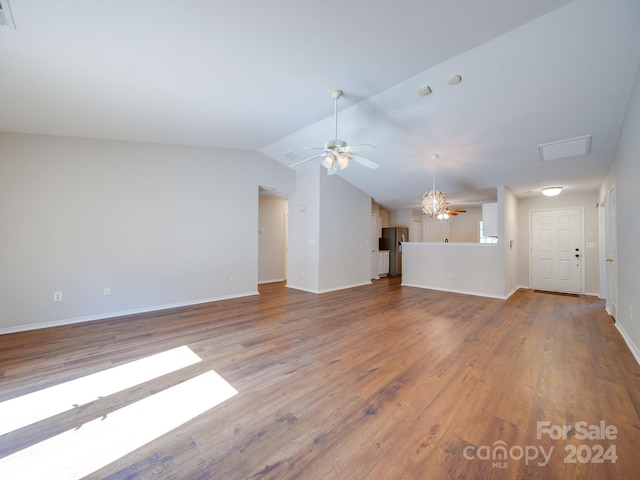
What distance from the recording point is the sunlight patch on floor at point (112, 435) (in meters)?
1.41

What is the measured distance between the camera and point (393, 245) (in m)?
9.06

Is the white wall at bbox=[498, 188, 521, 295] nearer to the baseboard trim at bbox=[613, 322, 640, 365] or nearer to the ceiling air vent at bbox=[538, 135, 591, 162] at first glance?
the ceiling air vent at bbox=[538, 135, 591, 162]

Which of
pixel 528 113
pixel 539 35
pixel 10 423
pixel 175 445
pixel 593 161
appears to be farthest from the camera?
pixel 593 161

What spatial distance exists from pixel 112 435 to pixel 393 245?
331 inches

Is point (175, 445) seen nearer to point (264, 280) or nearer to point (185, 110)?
point (185, 110)

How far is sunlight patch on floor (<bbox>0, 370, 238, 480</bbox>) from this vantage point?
4.64 ft

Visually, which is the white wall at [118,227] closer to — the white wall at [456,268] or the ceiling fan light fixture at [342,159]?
the ceiling fan light fixture at [342,159]

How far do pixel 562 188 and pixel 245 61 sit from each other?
6.78m

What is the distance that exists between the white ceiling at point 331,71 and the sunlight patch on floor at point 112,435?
9.40ft

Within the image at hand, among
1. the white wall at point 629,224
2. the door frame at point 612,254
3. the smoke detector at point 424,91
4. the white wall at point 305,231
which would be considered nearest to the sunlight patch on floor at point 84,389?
the white wall at point 305,231

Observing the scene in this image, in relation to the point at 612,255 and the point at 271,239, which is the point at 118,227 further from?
the point at 612,255

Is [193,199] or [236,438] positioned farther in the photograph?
[193,199]

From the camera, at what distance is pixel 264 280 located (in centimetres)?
739

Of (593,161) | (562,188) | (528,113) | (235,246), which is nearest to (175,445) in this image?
(235,246)
